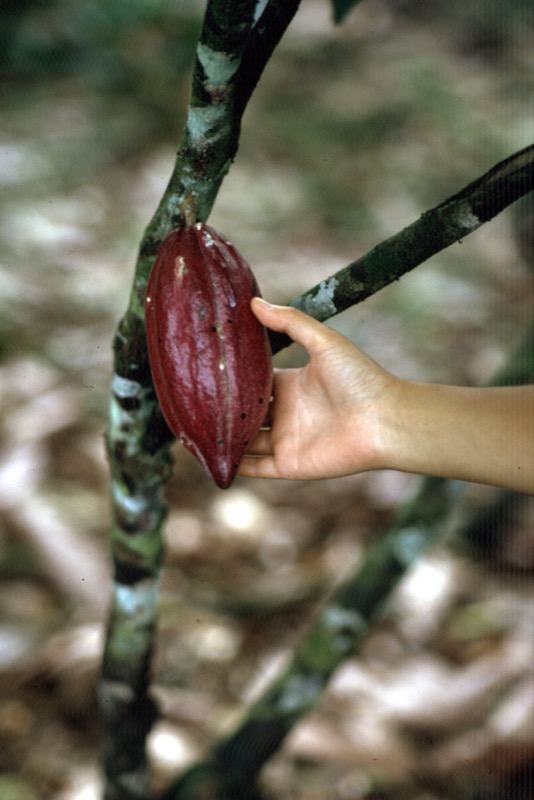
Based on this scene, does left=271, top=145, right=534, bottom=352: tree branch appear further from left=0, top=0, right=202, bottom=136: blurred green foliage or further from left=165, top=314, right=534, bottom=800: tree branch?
left=0, top=0, right=202, bottom=136: blurred green foliage

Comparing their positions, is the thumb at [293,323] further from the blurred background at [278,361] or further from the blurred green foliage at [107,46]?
the blurred green foliage at [107,46]

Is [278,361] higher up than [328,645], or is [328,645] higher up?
[278,361]

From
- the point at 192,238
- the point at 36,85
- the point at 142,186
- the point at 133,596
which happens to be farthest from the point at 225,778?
the point at 36,85

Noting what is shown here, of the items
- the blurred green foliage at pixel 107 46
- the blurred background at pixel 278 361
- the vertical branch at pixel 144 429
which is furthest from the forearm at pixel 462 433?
the blurred green foliage at pixel 107 46

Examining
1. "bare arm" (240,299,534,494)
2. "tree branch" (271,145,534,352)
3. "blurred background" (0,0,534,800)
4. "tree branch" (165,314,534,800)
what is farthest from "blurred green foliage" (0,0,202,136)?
"tree branch" (271,145,534,352)

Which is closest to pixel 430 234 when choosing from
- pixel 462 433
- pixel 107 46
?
pixel 462 433

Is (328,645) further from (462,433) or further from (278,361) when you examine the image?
(278,361)

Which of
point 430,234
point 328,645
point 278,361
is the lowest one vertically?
point 328,645
